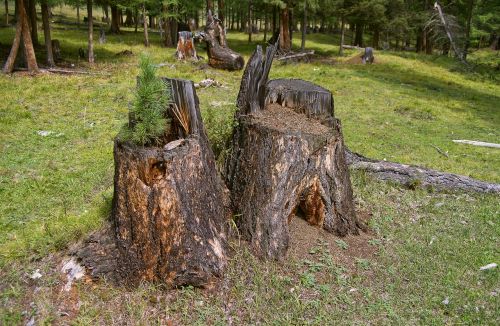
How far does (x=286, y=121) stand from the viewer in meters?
5.18

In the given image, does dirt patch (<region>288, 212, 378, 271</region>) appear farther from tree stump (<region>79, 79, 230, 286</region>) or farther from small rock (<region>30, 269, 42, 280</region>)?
small rock (<region>30, 269, 42, 280</region>)

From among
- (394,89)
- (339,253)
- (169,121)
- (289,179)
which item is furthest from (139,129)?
(394,89)

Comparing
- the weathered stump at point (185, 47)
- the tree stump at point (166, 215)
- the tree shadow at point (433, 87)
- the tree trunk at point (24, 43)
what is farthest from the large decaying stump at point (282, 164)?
the weathered stump at point (185, 47)

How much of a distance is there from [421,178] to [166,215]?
5478mm

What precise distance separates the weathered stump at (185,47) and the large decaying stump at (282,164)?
1741 cm

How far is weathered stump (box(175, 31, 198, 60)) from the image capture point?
21.8 m

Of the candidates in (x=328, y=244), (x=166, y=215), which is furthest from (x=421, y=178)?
(x=166, y=215)

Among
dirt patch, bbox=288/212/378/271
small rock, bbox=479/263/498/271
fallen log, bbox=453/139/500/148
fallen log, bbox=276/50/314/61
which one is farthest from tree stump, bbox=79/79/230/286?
fallen log, bbox=276/50/314/61

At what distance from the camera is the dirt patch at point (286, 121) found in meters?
4.95

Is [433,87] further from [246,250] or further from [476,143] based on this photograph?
[246,250]

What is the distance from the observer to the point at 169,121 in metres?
4.46

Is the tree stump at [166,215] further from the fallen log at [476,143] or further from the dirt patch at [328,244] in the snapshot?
the fallen log at [476,143]

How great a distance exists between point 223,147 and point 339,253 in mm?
2057

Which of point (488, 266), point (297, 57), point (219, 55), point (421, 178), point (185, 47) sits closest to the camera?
point (488, 266)
